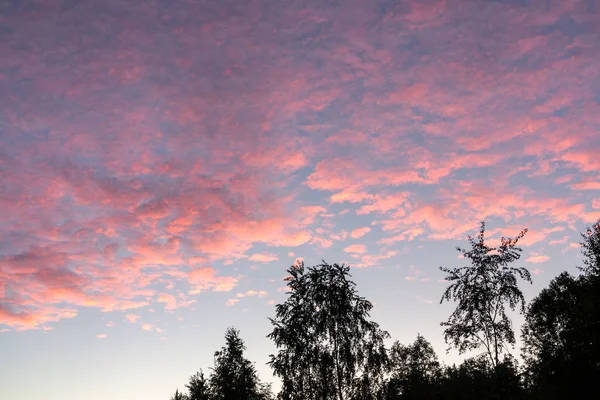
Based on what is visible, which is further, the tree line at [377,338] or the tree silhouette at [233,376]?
the tree silhouette at [233,376]

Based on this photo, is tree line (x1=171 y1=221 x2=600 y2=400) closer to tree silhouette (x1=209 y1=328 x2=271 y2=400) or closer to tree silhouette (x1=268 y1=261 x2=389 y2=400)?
tree silhouette (x1=268 y1=261 x2=389 y2=400)

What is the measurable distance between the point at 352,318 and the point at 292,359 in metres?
6.49

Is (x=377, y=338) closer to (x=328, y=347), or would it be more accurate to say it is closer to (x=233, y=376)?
(x=328, y=347)

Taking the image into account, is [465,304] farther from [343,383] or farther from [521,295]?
[343,383]

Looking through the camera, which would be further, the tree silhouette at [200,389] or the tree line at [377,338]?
the tree silhouette at [200,389]

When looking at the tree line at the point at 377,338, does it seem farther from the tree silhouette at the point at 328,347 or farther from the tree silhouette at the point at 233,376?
the tree silhouette at the point at 233,376

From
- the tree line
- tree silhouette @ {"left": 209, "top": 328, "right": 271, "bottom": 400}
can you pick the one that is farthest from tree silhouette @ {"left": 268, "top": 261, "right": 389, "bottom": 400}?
tree silhouette @ {"left": 209, "top": 328, "right": 271, "bottom": 400}

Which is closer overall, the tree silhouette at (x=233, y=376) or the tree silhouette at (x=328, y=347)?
the tree silhouette at (x=328, y=347)

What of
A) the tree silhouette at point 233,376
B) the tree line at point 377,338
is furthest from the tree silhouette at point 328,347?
the tree silhouette at point 233,376

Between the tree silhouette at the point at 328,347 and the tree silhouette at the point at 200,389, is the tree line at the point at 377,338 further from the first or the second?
the tree silhouette at the point at 200,389

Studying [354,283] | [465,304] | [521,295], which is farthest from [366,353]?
[521,295]

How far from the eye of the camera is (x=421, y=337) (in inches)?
4136

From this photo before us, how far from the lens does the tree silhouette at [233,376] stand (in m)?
55.1

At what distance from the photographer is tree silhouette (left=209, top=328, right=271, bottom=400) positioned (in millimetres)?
55094
